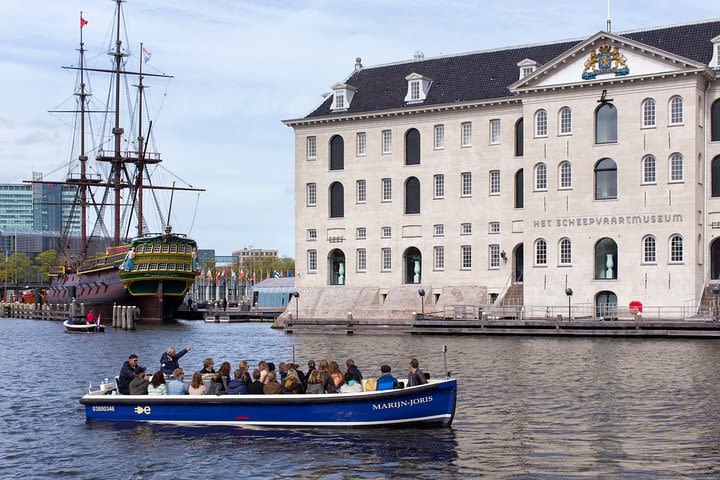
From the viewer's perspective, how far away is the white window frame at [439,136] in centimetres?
8106

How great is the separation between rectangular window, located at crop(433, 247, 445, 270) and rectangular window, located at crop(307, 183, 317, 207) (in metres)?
10.9

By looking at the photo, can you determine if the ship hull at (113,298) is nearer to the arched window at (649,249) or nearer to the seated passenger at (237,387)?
the arched window at (649,249)

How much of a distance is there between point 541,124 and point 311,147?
65.2 ft

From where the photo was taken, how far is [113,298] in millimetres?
106625

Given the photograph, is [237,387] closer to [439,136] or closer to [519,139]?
[519,139]

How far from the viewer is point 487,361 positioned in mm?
49094

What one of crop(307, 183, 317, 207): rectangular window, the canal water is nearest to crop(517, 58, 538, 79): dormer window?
crop(307, 183, 317, 207): rectangular window

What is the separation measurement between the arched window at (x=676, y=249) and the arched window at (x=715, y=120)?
263 inches

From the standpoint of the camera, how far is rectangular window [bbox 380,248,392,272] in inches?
3273

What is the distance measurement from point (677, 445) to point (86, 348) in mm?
43845

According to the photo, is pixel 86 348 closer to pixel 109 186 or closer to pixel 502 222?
pixel 502 222

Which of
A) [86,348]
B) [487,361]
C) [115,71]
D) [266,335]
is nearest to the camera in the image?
[487,361]

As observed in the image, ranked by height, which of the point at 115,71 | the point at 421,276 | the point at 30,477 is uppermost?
the point at 115,71

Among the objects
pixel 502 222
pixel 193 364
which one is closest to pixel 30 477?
pixel 193 364
